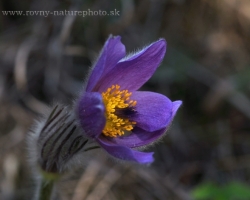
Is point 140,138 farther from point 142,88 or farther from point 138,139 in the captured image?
point 142,88

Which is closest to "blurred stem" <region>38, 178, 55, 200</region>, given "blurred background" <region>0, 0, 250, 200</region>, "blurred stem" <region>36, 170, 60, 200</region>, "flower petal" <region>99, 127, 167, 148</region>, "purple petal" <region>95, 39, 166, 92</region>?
"blurred stem" <region>36, 170, 60, 200</region>

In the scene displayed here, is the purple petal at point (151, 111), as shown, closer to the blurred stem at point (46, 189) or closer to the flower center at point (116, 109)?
the flower center at point (116, 109)

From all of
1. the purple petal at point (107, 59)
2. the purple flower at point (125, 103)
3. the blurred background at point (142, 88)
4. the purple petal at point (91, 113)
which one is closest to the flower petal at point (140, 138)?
the purple flower at point (125, 103)

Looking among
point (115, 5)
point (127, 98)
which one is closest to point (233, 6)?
point (115, 5)

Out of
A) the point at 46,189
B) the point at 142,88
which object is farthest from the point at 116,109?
the point at 142,88

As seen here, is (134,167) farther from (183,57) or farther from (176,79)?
(183,57)

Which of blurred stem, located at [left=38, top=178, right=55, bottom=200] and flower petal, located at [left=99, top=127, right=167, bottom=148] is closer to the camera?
flower petal, located at [left=99, top=127, right=167, bottom=148]

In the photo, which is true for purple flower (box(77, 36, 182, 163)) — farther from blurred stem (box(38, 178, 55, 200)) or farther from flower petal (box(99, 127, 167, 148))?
blurred stem (box(38, 178, 55, 200))
